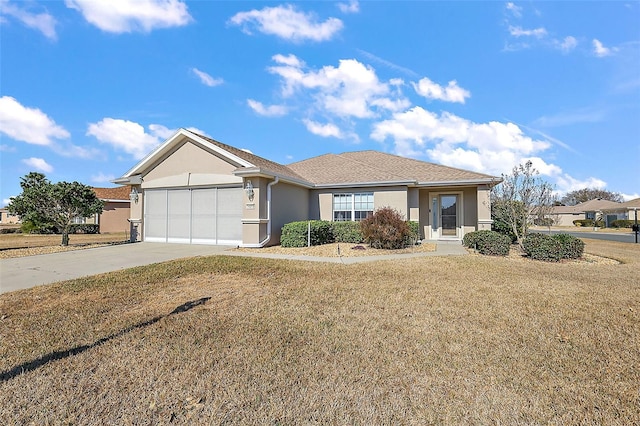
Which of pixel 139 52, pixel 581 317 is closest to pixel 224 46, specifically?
pixel 139 52

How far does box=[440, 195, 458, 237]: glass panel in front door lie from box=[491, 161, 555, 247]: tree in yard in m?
A: 3.01

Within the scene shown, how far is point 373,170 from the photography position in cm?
1681

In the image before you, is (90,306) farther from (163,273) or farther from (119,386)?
(119,386)

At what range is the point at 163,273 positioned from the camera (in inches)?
311

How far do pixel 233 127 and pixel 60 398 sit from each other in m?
18.0

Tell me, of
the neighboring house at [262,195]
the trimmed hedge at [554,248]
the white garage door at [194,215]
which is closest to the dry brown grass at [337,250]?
the neighboring house at [262,195]

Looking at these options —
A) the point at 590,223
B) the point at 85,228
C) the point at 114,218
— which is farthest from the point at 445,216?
the point at 590,223

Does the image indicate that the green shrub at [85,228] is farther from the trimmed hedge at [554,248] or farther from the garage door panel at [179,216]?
the trimmed hedge at [554,248]

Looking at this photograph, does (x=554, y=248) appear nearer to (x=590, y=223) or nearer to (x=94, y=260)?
(x=94, y=260)

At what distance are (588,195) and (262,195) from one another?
285 feet

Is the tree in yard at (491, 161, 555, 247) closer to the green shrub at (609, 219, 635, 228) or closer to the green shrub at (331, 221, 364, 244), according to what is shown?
the green shrub at (331, 221, 364, 244)

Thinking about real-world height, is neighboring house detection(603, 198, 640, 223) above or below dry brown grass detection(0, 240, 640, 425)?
above

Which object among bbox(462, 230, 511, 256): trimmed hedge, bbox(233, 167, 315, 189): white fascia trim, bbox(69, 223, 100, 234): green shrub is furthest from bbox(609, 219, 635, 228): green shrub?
bbox(69, 223, 100, 234): green shrub

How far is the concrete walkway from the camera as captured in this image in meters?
7.62
